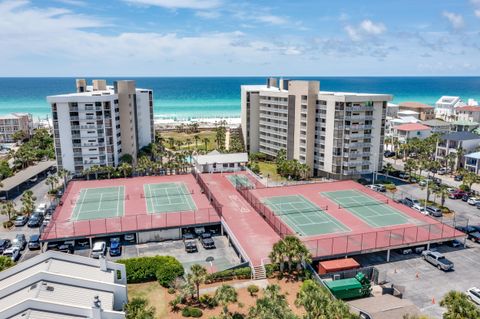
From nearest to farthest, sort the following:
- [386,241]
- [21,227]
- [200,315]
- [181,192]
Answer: [200,315]
[386,241]
[21,227]
[181,192]

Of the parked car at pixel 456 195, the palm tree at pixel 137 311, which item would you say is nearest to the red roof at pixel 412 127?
the parked car at pixel 456 195

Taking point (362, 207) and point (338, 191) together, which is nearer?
point (362, 207)

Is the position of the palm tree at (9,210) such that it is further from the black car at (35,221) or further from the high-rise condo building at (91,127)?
the high-rise condo building at (91,127)

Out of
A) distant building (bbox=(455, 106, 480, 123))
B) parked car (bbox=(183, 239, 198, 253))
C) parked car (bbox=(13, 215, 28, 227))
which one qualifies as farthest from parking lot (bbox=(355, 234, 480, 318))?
distant building (bbox=(455, 106, 480, 123))

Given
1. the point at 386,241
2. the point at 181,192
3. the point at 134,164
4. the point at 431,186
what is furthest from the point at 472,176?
the point at 134,164

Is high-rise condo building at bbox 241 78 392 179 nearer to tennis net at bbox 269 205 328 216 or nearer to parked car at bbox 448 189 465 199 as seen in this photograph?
parked car at bbox 448 189 465 199

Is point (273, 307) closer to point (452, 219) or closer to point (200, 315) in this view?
point (200, 315)
